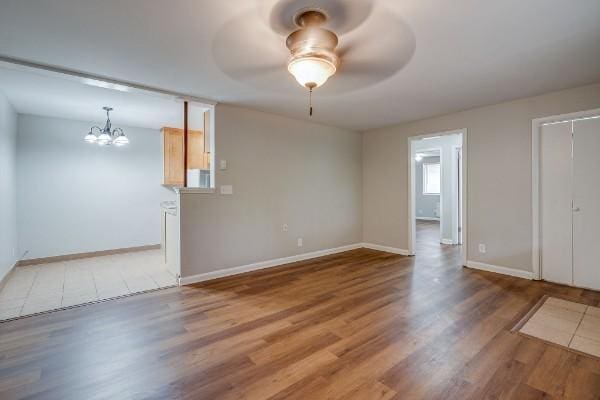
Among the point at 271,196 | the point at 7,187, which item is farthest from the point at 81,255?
the point at 271,196

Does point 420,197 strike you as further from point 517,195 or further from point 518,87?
point 518,87

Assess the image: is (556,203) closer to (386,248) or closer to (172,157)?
(386,248)

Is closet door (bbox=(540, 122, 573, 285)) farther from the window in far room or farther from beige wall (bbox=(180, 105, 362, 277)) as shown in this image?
the window in far room

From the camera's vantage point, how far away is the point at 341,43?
2.26 metres

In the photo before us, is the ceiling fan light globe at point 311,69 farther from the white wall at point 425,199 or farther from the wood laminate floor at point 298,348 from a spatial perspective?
the white wall at point 425,199

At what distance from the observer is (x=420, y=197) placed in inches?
435

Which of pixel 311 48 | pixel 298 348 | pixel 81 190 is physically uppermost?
pixel 311 48

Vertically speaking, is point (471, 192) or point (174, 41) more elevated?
point (174, 41)

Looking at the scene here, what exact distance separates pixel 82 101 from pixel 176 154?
6.03ft

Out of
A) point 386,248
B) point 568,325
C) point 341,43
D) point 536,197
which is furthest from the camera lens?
point 386,248

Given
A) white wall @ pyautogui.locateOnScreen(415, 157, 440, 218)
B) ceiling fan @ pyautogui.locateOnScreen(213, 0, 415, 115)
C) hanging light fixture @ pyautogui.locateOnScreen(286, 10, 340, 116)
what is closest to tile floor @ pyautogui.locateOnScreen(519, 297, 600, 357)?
ceiling fan @ pyautogui.locateOnScreen(213, 0, 415, 115)

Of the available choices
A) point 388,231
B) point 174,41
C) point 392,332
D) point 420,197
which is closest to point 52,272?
point 174,41

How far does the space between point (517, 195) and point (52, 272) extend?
688 centimetres

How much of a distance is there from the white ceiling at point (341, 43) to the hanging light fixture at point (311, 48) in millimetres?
91
